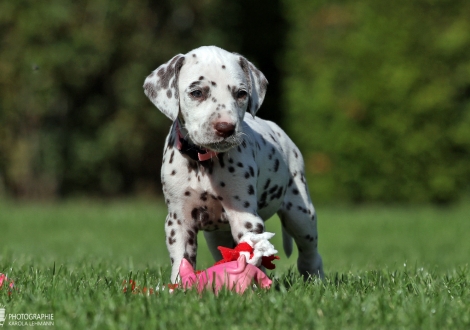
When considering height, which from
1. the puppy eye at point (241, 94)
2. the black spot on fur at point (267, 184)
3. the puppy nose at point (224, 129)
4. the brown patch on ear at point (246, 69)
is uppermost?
the brown patch on ear at point (246, 69)

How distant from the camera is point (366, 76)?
20.2m

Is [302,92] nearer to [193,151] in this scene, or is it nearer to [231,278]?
[193,151]

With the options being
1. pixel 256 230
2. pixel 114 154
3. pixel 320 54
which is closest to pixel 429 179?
pixel 320 54

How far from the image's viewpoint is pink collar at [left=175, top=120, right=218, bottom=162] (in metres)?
5.08

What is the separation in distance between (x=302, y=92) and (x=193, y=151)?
16754 mm

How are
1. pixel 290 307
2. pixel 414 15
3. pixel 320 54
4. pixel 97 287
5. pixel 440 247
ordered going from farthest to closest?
pixel 320 54
pixel 414 15
pixel 440 247
pixel 97 287
pixel 290 307

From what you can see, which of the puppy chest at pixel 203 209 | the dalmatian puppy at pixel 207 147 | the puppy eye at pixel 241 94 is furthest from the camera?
the puppy chest at pixel 203 209

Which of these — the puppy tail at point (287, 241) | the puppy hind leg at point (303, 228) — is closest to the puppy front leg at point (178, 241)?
the puppy hind leg at point (303, 228)

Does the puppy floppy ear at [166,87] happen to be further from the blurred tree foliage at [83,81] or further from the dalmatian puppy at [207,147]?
the blurred tree foliage at [83,81]

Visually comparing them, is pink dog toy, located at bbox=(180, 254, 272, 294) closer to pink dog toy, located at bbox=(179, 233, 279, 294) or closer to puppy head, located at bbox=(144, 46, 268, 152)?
pink dog toy, located at bbox=(179, 233, 279, 294)

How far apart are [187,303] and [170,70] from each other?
173cm

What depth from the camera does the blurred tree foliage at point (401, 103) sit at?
2003 cm

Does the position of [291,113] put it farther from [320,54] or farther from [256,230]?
[256,230]

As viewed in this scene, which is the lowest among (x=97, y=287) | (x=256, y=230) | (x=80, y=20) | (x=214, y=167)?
(x=97, y=287)
